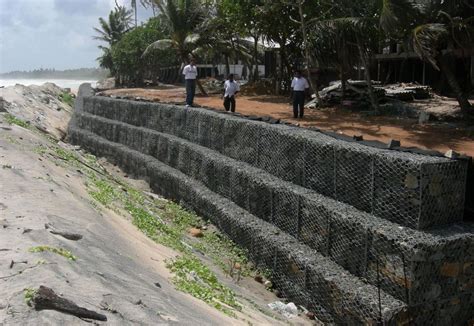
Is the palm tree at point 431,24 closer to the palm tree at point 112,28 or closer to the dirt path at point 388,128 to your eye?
the dirt path at point 388,128

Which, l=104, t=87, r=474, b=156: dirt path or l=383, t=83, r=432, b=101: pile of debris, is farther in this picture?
l=383, t=83, r=432, b=101: pile of debris

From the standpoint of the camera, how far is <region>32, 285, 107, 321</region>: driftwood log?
11.9 ft

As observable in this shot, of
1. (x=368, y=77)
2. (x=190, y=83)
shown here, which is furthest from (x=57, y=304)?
(x=368, y=77)

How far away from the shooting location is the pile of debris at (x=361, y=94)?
1919 cm

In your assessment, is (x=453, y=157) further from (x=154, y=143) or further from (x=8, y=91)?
(x=8, y=91)

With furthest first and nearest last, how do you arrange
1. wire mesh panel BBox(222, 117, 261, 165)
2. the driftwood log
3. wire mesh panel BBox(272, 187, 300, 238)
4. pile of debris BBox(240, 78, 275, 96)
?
pile of debris BBox(240, 78, 275, 96) → wire mesh panel BBox(222, 117, 261, 165) → wire mesh panel BBox(272, 187, 300, 238) → the driftwood log

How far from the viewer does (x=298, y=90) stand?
1558cm

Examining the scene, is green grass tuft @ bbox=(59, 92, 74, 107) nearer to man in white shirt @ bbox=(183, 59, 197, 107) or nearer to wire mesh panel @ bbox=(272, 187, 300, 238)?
man in white shirt @ bbox=(183, 59, 197, 107)

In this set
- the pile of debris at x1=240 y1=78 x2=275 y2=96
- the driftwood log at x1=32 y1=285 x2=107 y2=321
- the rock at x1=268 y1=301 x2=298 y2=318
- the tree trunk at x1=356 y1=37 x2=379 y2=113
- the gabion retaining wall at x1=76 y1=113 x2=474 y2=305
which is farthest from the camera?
the pile of debris at x1=240 y1=78 x2=275 y2=96

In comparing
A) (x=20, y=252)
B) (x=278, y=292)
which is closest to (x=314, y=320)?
(x=278, y=292)

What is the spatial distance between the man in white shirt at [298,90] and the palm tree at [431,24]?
111 inches

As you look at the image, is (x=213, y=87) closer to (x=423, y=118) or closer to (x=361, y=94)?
(x=361, y=94)

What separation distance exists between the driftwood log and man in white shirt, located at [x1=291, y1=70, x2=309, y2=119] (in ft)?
40.3

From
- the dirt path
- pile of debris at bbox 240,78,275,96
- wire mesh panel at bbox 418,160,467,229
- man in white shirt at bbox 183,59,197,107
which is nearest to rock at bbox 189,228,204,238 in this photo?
the dirt path
